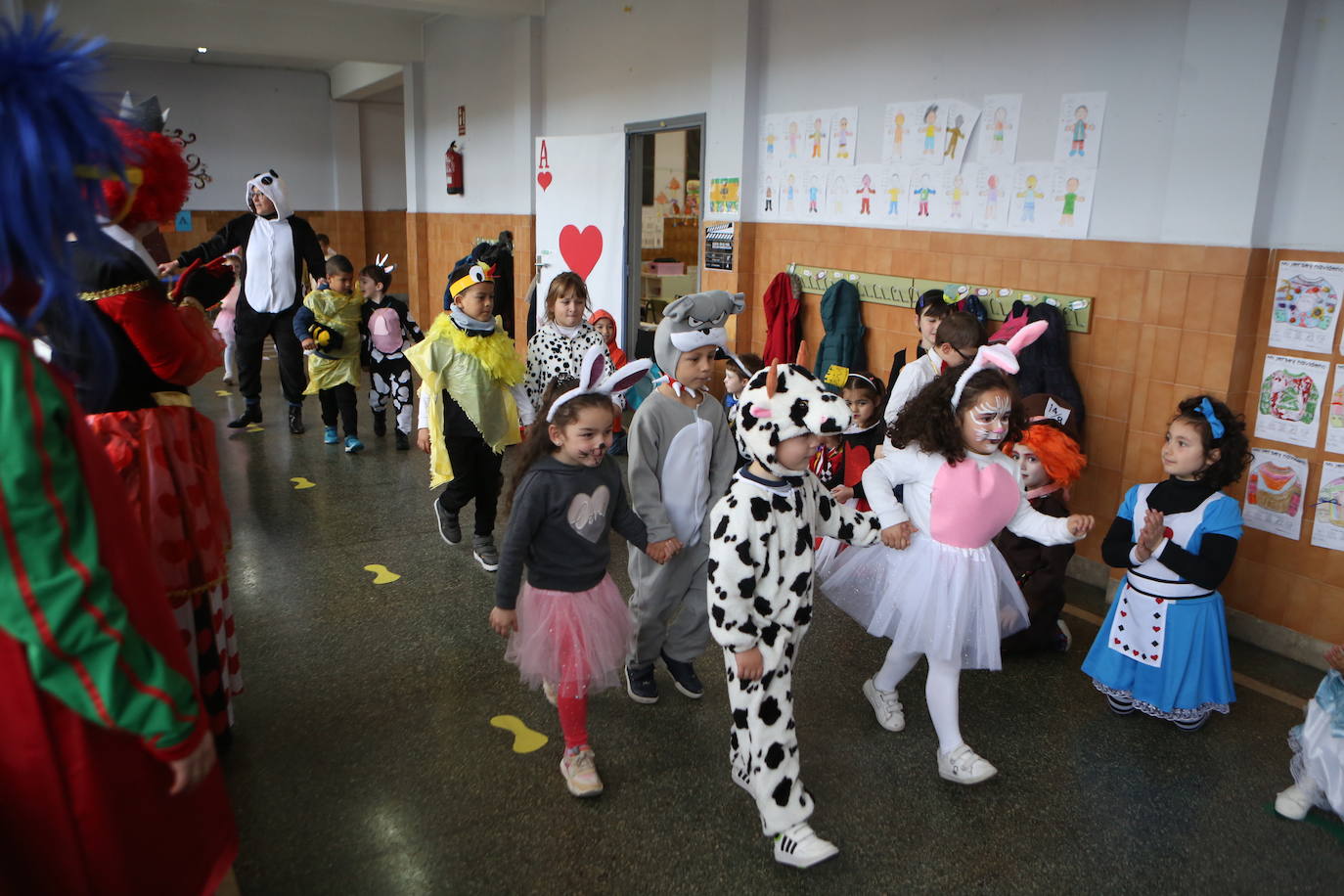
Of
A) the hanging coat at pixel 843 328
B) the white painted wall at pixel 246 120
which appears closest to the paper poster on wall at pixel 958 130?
the hanging coat at pixel 843 328

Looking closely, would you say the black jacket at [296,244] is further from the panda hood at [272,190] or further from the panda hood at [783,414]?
the panda hood at [783,414]

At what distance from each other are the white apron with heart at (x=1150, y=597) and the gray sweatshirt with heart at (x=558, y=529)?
1769 mm

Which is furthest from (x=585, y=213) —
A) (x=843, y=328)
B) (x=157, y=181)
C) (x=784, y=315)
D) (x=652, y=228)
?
(x=157, y=181)

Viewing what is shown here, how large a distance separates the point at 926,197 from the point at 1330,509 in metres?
2.45

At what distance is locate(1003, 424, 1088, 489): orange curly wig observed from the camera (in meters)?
3.60

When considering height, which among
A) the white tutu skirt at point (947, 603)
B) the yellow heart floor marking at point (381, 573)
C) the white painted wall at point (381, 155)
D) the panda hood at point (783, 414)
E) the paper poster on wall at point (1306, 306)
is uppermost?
the white painted wall at point (381, 155)

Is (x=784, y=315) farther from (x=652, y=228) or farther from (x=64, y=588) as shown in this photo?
(x=64, y=588)

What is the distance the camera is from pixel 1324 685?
8.63ft

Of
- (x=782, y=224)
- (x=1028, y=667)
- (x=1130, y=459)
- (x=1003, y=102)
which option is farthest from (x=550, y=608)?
(x=782, y=224)

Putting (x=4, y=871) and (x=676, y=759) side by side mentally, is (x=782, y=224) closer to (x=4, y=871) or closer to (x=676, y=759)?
(x=676, y=759)

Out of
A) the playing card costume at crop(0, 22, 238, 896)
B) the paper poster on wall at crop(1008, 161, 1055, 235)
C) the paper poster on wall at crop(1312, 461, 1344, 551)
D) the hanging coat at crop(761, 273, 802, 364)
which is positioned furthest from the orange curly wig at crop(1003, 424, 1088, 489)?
the playing card costume at crop(0, 22, 238, 896)

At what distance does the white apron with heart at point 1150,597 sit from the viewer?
308 centimetres

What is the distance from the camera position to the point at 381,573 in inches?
169

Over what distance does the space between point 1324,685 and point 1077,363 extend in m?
2.05
